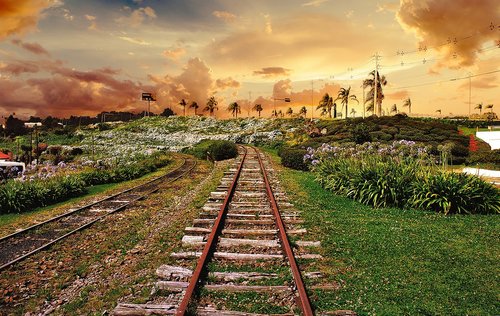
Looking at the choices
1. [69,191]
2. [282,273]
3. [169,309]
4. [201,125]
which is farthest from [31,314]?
[201,125]

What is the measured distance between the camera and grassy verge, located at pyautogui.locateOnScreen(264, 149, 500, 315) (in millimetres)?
5551

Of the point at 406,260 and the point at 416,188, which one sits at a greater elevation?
the point at 416,188

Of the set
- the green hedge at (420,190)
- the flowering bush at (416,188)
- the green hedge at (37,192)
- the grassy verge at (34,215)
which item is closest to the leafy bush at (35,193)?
the green hedge at (37,192)

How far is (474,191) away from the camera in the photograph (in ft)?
38.9

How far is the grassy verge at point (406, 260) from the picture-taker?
555 centimetres

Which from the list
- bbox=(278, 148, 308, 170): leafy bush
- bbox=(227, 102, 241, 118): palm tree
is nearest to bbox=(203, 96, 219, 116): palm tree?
bbox=(227, 102, 241, 118): palm tree

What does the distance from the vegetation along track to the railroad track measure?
11.9 ft

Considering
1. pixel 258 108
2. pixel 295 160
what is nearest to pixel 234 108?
pixel 258 108

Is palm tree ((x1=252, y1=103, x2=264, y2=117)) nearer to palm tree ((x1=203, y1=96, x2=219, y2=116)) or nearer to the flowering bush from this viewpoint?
palm tree ((x1=203, y1=96, x2=219, y2=116))

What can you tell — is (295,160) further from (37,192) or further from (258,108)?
(258,108)

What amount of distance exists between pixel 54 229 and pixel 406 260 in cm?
947

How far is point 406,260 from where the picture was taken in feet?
24.2

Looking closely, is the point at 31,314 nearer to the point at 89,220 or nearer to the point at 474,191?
the point at 89,220

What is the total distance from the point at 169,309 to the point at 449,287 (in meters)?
4.67
